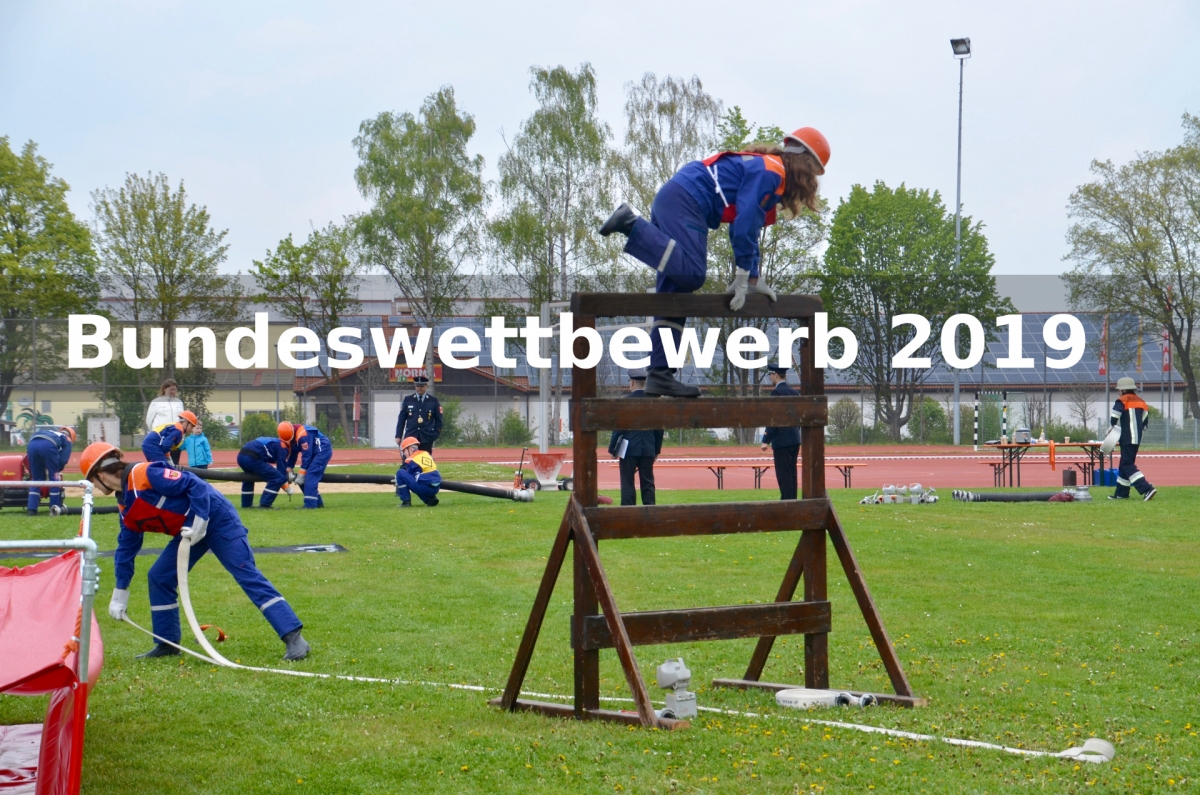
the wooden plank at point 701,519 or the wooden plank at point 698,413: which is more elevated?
the wooden plank at point 698,413

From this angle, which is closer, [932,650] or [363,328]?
[932,650]

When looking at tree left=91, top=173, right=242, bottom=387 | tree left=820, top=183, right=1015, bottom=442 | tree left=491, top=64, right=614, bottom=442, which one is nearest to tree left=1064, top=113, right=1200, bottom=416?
tree left=820, top=183, right=1015, bottom=442

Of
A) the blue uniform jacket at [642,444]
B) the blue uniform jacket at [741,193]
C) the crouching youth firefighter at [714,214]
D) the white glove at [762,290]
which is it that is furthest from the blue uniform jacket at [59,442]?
the white glove at [762,290]

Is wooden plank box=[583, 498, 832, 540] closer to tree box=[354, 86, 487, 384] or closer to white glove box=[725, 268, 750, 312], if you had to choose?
white glove box=[725, 268, 750, 312]

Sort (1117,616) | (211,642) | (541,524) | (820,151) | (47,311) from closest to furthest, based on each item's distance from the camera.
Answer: (820,151) < (211,642) < (1117,616) < (541,524) < (47,311)

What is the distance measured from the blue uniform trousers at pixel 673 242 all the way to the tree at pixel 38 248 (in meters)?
40.9

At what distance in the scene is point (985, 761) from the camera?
15.9 feet

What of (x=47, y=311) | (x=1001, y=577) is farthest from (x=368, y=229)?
(x=1001, y=577)

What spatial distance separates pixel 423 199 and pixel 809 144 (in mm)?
43597

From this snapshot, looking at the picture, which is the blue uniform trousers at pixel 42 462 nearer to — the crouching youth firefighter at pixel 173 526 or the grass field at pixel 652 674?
the grass field at pixel 652 674

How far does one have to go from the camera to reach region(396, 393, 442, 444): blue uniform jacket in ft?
62.0

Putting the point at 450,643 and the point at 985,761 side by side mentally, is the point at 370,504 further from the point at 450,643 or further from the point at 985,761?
the point at 985,761

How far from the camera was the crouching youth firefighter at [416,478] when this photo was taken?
18.3 m

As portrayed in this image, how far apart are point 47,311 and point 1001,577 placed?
131 feet
